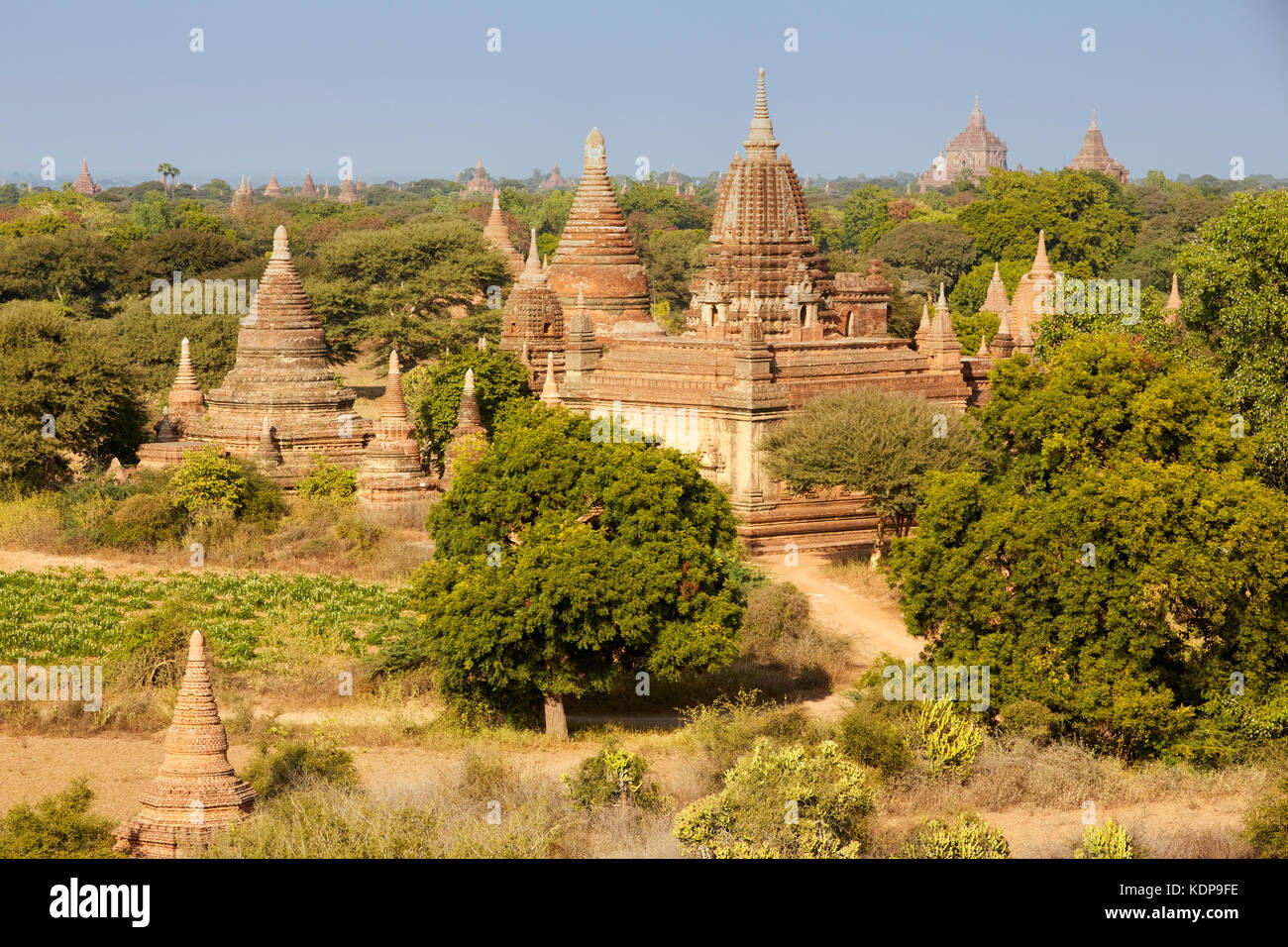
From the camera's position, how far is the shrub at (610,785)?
2314cm

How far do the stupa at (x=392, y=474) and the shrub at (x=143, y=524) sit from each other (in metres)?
3.83

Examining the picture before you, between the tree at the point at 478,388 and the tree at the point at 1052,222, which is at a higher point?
the tree at the point at 1052,222

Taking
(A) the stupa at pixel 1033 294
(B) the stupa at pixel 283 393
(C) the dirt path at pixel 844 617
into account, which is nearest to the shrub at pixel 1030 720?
(C) the dirt path at pixel 844 617

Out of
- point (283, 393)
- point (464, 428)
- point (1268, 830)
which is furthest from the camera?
point (283, 393)

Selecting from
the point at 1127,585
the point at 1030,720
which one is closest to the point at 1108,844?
the point at 1030,720

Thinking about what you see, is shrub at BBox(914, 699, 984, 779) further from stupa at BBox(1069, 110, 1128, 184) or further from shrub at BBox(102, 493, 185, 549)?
stupa at BBox(1069, 110, 1128, 184)

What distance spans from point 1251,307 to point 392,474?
1615 cm

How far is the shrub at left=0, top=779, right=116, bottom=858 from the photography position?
67.9 feet

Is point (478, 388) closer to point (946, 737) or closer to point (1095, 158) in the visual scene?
point (946, 737)

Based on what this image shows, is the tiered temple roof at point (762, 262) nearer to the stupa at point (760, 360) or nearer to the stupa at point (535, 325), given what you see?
the stupa at point (760, 360)

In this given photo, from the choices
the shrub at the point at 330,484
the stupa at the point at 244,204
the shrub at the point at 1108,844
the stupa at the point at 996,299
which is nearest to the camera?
the shrub at the point at 1108,844

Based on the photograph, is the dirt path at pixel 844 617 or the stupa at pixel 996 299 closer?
the dirt path at pixel 844 617

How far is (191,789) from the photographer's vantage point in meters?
20.7

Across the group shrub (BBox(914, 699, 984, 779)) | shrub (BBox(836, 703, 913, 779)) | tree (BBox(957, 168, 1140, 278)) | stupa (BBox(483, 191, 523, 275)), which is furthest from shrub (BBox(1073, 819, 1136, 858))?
tree (BBox(957, 168, 1140, 278))
